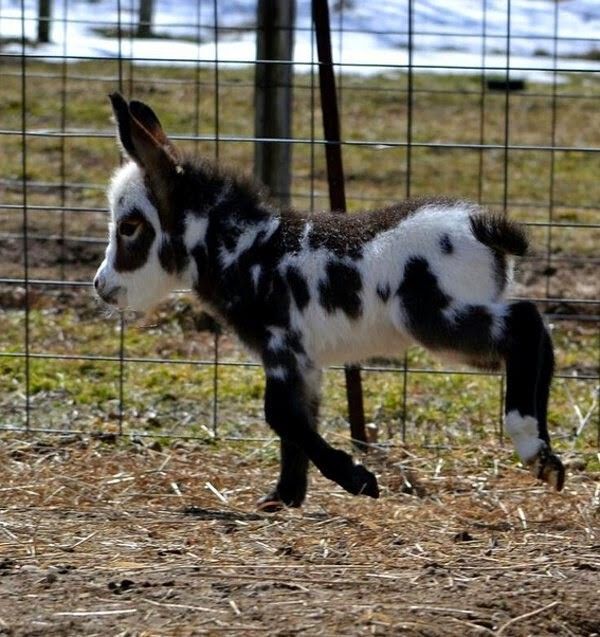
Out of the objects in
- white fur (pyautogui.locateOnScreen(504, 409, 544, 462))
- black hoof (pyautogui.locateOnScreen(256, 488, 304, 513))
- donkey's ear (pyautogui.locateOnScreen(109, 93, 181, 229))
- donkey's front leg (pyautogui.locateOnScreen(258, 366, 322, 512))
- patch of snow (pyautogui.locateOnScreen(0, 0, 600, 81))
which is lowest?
black hoof (pyautogui.locateOnScreen(256, 488, 304, 513))

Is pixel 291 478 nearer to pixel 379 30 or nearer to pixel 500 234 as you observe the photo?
pixel 500 234

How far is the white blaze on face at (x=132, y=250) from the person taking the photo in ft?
20.0

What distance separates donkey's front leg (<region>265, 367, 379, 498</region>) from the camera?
5785 mm

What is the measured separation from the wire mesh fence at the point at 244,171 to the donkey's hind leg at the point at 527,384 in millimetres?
846

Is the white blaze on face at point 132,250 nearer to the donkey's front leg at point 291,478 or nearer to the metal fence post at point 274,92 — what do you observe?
the donkey's front leg at point 291,478

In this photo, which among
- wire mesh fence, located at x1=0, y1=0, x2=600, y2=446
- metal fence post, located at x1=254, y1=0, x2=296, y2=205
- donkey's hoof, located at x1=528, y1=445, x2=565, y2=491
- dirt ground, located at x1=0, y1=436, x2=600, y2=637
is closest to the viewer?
dirt ground, located at x1=0, y1=436, x2=600, y2=637

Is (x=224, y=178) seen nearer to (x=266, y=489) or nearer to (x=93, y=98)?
(x=266, y=489)

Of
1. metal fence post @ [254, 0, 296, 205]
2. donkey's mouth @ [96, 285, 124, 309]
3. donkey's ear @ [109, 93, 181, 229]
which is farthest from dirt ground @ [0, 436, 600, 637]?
metal fence post @ [254, 0, 296, 205]

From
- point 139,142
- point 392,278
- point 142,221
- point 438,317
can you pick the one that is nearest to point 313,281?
point 392,278

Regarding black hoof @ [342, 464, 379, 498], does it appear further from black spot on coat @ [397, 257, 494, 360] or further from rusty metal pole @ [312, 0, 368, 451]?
rusty metal pole @ [312, 0, 368, 451]

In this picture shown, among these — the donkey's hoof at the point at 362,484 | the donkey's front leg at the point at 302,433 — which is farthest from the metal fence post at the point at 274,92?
the donkey's hoof at the point at 362,484

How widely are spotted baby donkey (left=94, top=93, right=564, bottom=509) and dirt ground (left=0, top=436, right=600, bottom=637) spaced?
333mm

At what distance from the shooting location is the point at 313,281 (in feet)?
19.1

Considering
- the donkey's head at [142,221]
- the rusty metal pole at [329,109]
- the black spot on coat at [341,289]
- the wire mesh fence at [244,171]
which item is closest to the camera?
the black spot on coat at [341,289]
